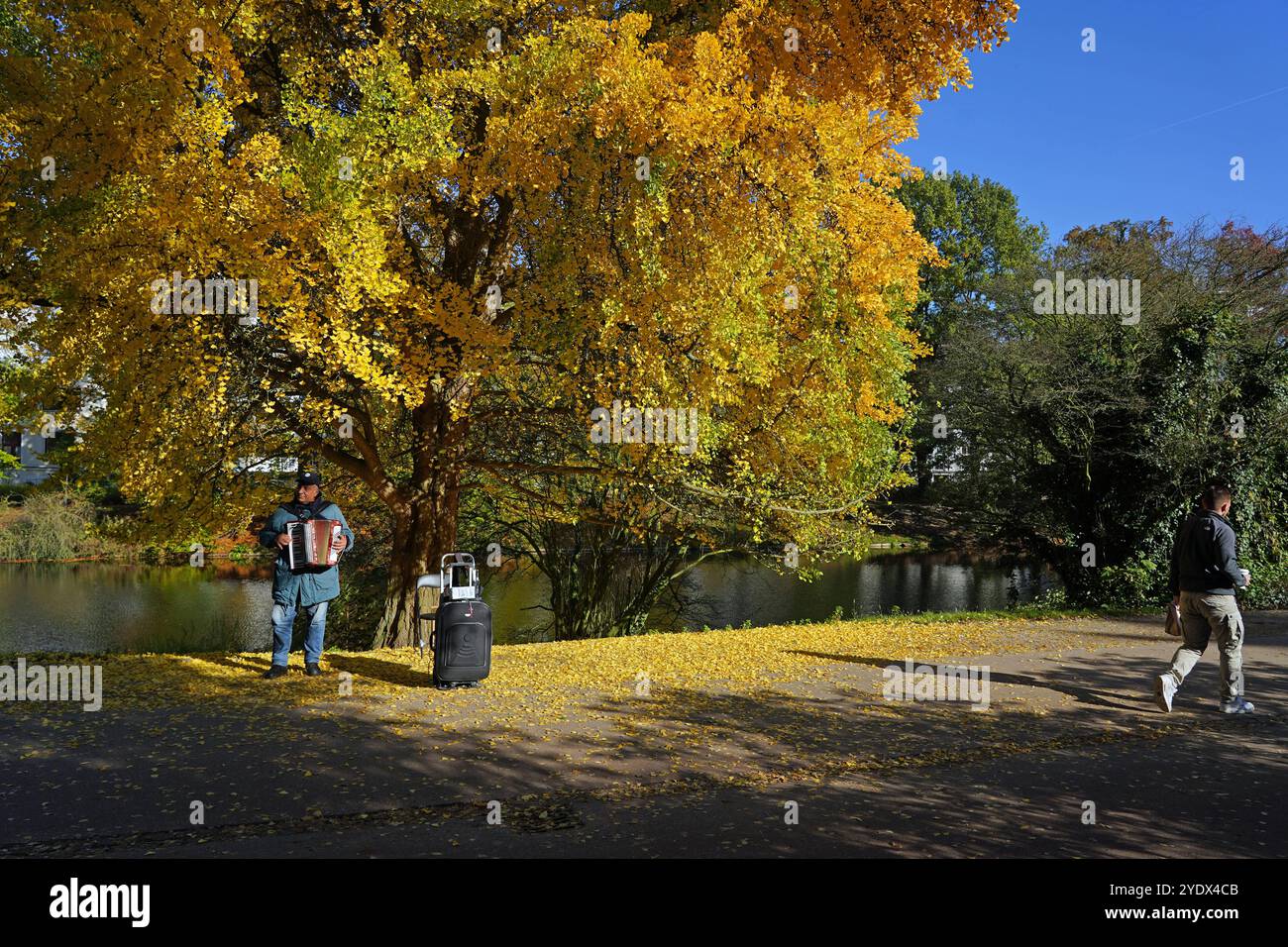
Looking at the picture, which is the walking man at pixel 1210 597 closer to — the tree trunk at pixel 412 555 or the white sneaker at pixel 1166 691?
the white sneaker at pixel 1166 691

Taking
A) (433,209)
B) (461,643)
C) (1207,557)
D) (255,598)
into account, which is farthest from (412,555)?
(255,598)

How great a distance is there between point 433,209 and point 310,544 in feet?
18.7

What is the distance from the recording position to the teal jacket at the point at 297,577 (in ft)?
28.6

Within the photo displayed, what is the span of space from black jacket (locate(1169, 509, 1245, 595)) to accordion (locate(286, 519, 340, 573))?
7.77 meters

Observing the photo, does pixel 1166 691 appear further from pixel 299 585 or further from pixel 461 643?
pixel 299 585

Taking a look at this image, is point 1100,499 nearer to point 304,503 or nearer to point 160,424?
point 304,503

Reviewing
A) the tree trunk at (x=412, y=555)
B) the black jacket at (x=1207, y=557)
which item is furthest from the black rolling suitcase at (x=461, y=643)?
the black jacket at (x=1207, y=557)

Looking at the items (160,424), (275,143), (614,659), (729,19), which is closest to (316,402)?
(160,424)

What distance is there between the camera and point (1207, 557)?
297 inches

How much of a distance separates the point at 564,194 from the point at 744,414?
403 centimetres

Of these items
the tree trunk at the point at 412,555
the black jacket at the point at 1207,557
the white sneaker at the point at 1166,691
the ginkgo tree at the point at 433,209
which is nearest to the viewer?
the black jacket at the point at 1207,557

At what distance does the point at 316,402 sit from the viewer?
10.5 m

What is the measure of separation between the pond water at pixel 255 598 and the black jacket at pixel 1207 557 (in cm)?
1086

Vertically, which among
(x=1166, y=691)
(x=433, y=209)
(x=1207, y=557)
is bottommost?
(x=1166, y=691)
